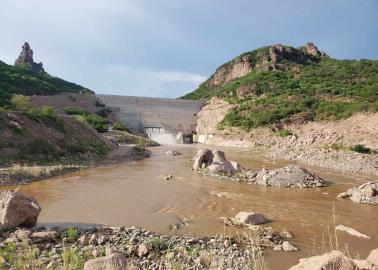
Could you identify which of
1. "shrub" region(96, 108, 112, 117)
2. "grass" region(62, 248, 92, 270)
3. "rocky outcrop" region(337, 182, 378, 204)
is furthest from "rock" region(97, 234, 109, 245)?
"shrub" region(96, 108, 112, 117)

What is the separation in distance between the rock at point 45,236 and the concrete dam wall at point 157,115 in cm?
7282

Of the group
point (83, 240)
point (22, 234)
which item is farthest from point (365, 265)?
point (22, 234)

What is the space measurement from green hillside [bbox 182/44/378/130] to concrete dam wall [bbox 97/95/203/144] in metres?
10.2

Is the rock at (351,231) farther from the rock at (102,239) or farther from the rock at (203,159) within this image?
the rock at (203,159)

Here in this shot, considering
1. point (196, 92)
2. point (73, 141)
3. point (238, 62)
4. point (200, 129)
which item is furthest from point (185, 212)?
point (196, 92)

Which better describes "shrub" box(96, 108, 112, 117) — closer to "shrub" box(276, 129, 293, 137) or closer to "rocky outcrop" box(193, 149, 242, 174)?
"shrub" box(276, 129, 293, 137)

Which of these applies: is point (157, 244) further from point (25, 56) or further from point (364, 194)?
point (25, 56)

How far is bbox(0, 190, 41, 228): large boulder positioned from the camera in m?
12.0

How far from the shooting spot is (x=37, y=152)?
32.6 metres

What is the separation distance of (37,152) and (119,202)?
16414mm

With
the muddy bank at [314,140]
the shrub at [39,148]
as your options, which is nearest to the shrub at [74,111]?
the muddy bank at [314,140]

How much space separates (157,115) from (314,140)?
4952cm

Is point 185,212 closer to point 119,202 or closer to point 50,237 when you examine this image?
point 119,202

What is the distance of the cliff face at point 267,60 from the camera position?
118 meters
